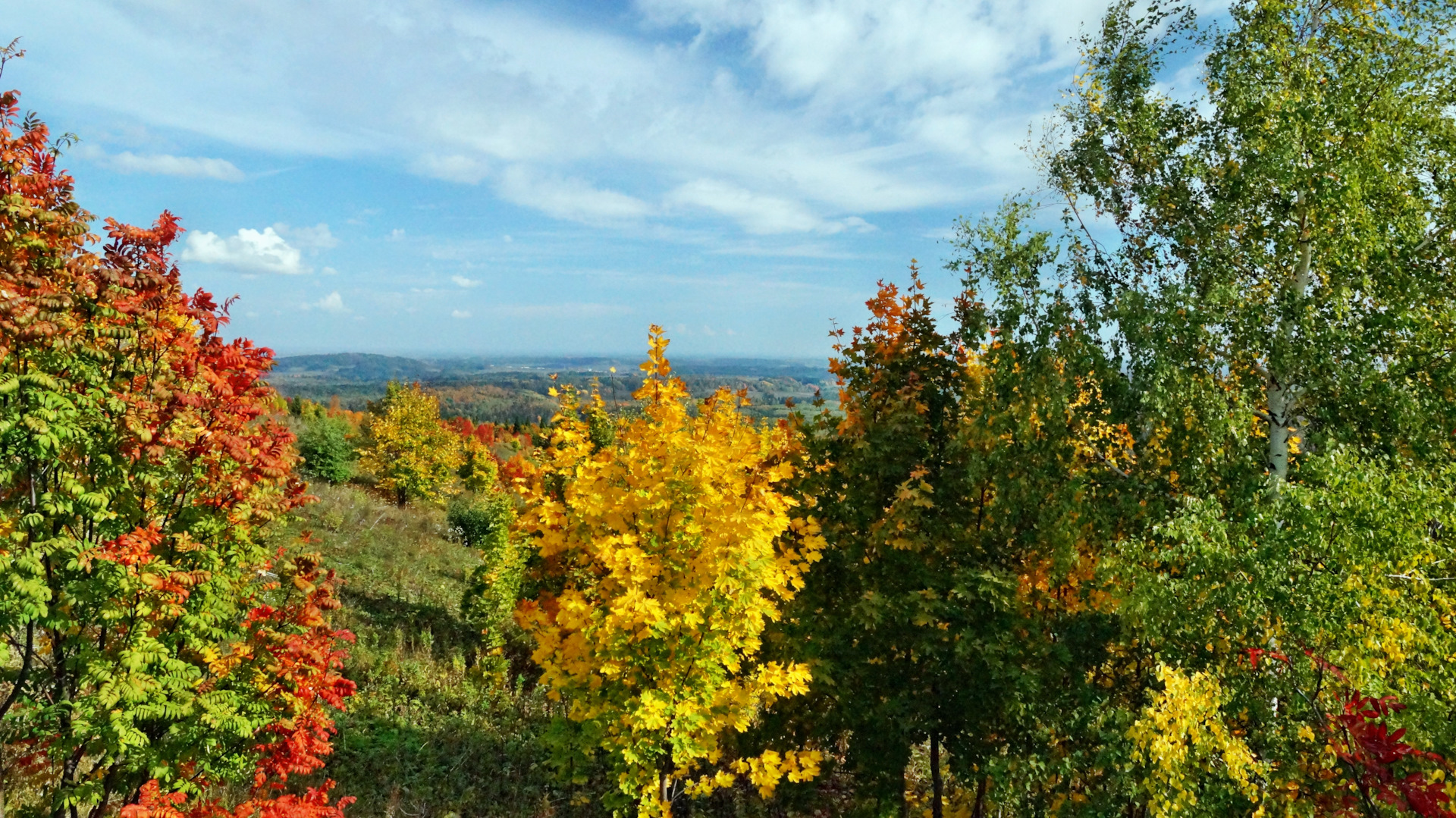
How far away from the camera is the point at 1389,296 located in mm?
8016

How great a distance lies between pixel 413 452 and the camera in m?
35.3

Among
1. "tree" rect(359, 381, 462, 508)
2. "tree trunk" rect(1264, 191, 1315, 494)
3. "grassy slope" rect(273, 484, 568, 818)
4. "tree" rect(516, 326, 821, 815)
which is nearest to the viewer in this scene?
"tree" rect(516, 326, 821, 815)

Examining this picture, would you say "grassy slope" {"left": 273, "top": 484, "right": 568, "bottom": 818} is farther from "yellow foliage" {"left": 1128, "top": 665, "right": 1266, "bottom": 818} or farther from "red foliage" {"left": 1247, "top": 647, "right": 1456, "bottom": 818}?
"red foliage" {"left": 1247, "top": 647, "right": 1456, "bottom": 818}

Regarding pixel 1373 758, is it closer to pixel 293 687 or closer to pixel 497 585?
pixel 293 687

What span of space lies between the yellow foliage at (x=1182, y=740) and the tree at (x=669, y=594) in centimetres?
393

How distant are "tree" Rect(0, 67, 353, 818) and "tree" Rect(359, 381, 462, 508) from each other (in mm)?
29640

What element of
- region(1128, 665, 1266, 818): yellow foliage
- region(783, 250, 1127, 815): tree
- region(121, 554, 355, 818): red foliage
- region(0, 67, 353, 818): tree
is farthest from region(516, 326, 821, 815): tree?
region(1128, 665, 1266, 818): yellow foliage

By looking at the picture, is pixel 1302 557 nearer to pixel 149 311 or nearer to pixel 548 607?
pixel 149 311

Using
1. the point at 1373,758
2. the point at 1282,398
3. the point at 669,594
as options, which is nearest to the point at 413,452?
the point at 669,594

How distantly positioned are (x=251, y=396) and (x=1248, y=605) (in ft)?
30.3

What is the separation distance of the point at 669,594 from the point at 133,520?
5.19m

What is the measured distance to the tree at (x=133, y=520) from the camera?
547 cm

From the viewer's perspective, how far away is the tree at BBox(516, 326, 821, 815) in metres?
8.11

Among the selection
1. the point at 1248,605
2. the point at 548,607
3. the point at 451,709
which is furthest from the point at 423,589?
the point at 1248,605
